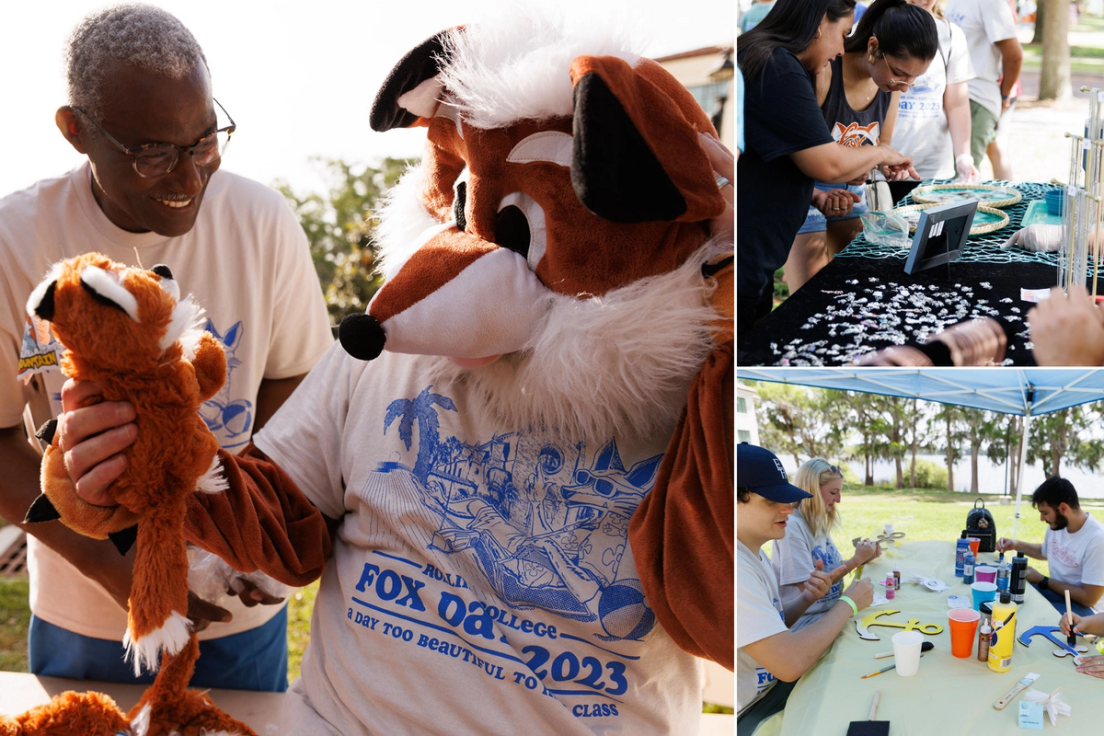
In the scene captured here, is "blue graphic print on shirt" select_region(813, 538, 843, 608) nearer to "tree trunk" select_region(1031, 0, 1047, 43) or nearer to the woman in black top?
the woman in black top

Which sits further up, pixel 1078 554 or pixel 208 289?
pixel 208 289

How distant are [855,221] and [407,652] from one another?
0.71 meters

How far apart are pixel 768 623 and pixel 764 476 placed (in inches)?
6.6

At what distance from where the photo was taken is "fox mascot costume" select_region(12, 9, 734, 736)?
2.94 ft

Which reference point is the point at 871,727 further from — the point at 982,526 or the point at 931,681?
the point at 982,526

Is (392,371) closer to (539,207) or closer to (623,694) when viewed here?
(539,207)

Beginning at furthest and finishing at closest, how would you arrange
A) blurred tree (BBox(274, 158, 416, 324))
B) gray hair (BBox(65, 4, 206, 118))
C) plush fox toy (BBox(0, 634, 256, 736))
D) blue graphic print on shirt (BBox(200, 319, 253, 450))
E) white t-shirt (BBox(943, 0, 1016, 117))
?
blurred tree (BBox(274, 158, 416, 324)) → blue graphic print on shirt (BBox(200, 319, 253, 450)) → gray hair (BBox(65, 4, 206, 118)) → plush fox toy (BBox(0, 634, 256, 736)) → white t-shirt (BBox(943, 0, 1016, 117))

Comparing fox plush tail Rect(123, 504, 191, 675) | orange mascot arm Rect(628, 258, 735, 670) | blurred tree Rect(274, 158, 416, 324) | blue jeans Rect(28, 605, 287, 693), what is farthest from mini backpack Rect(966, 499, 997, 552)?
blurred tree Rect(274, 158, 416, 324)

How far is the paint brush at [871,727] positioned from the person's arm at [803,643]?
0.07 metres

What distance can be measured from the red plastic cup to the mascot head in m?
0.36

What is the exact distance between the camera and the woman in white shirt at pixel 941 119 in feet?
2.70

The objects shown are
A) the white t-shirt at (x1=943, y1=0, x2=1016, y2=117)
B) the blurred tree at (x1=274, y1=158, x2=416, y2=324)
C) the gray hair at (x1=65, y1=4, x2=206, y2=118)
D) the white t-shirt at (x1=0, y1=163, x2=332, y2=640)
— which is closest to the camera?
the white t-shirt at (x1=943, y1=0, x2=1016, y2=117)

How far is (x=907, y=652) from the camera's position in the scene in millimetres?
879

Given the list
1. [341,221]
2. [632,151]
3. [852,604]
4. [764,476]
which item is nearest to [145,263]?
[632,151]
